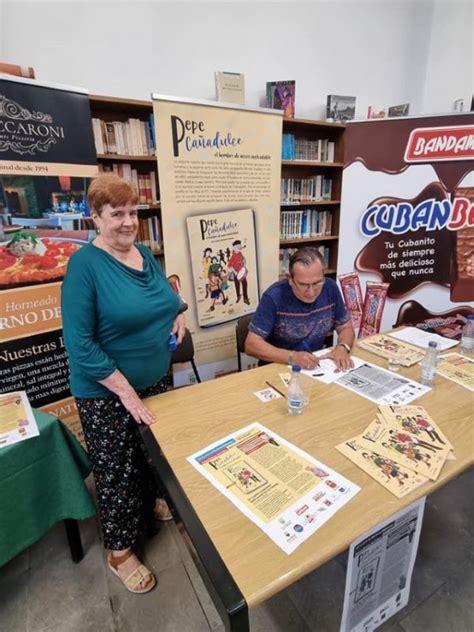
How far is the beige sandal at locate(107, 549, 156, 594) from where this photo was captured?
139 cm

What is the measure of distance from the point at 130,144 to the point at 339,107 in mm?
1952

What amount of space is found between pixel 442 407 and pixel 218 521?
913mm

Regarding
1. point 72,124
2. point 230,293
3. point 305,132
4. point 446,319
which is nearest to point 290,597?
point 230,293

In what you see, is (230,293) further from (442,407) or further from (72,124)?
(442,407)

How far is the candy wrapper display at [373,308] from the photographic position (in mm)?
2662

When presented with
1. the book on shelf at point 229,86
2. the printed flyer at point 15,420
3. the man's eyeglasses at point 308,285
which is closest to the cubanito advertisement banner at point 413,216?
the book on shelf at point 229,86

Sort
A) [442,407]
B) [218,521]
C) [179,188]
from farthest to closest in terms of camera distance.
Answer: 1. [179,188]
2. [442,407]
3. [218,521]

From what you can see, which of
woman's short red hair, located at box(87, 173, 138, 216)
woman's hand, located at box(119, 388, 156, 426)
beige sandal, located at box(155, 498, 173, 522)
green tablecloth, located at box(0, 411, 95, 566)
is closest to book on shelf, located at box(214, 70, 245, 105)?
woman's short red hair, located at box(87, 173, 138, 216)

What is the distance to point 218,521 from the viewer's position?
0.81m

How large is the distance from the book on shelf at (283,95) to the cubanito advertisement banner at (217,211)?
0.36m

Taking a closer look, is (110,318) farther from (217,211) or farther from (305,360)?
(217,211)

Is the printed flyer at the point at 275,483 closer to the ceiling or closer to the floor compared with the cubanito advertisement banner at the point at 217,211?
closer to the floor

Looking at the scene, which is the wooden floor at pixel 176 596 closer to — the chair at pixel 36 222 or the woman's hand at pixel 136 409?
the woman's hand at pixel 136 409

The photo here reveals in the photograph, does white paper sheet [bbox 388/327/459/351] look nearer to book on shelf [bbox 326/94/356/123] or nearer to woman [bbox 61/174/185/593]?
woman [bbox 61/174/185/593]
